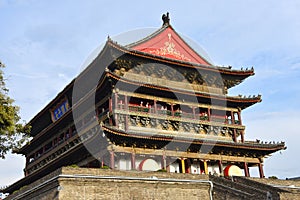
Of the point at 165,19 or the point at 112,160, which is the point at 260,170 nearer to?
the point at 112,160

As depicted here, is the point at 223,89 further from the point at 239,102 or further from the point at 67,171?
the point at 67,171

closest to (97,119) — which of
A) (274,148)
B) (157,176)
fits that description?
(157,176)

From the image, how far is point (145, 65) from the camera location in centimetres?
2767

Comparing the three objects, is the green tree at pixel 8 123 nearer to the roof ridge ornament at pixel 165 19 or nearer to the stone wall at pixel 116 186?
the stone wall at pixel 116 186

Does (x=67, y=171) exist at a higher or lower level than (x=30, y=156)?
lower

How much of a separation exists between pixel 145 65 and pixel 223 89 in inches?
282

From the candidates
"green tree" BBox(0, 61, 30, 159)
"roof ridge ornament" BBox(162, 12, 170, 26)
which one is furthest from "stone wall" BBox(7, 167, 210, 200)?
"roof ridge ornament" BBox(162, 12, 170, 26)

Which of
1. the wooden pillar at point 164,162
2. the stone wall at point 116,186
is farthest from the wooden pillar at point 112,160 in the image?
the stone wall at point 116,186

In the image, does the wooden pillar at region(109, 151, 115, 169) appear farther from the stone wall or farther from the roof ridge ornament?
the roof ridge ornament

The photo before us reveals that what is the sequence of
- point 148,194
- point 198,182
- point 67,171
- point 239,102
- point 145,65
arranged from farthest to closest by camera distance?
1. point 239,102
2. point 145,65
3. point 198,182
4. point 148,194
5. point 67,171

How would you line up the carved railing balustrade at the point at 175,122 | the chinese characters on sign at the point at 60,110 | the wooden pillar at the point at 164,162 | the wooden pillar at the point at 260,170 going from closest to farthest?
the wooden pillar at the point at 164,162, the carved railing balustrade at the point at 175,122, the wooden pillar at the point at 260,170, the chinese characters on sign at the point at 60,110

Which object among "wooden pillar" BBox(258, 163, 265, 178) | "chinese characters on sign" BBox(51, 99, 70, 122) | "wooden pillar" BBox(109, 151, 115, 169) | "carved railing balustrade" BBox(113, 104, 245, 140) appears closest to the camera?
"wooden pillar" BBox(109, 151, 115, 169)

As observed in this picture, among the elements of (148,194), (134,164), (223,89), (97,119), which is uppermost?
(223,89)

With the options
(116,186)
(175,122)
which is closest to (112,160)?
(116,186)
